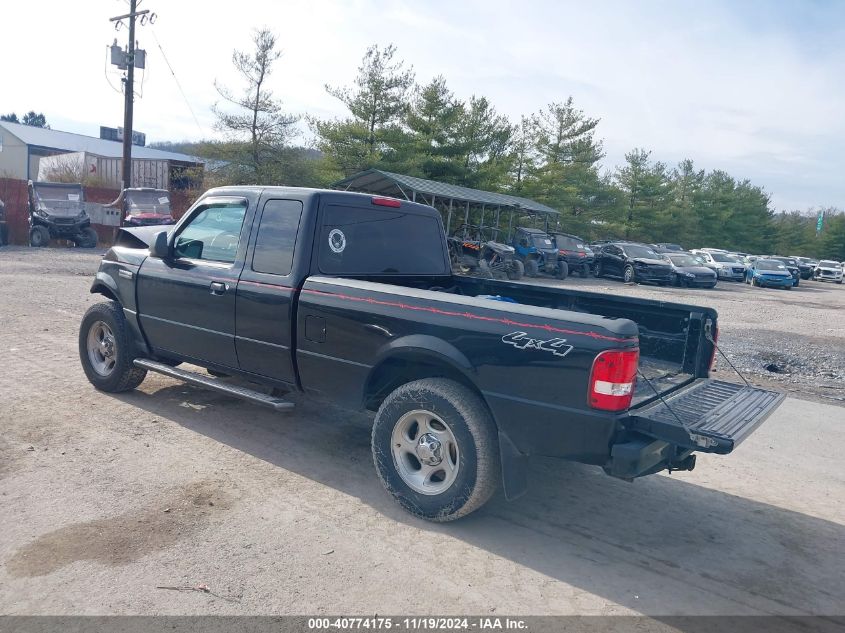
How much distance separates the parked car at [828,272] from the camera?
41906 mm

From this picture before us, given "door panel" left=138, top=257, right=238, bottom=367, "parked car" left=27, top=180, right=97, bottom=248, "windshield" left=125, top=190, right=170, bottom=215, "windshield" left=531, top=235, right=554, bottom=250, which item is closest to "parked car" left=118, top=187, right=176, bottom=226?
"windshield" left=125, top=190, right=170, bottom=215

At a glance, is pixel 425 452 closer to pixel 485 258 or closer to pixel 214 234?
pixel 214 234

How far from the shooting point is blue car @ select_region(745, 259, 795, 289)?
3166cm

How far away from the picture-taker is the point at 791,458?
585cm

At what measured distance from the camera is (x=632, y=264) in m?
27.3

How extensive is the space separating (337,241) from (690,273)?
987 inches

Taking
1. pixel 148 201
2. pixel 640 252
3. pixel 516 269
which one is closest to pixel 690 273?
pixel 640 252

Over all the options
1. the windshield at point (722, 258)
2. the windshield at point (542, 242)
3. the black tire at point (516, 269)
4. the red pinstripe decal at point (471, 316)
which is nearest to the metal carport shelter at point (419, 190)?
the windshield at point (542, 242)

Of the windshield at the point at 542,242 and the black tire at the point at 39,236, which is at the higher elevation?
the windshield at the point at 542,242

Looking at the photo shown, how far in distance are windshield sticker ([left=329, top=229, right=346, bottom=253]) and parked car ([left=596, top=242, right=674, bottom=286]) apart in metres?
23.8

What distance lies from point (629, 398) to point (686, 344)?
5.04 feet

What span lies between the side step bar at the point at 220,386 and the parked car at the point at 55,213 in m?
20.3

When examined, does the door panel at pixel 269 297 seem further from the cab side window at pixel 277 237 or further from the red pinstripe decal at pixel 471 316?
the red pinstripe decal at pixel 471 316

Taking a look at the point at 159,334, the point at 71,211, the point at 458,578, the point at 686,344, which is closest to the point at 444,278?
the point at 686,344
